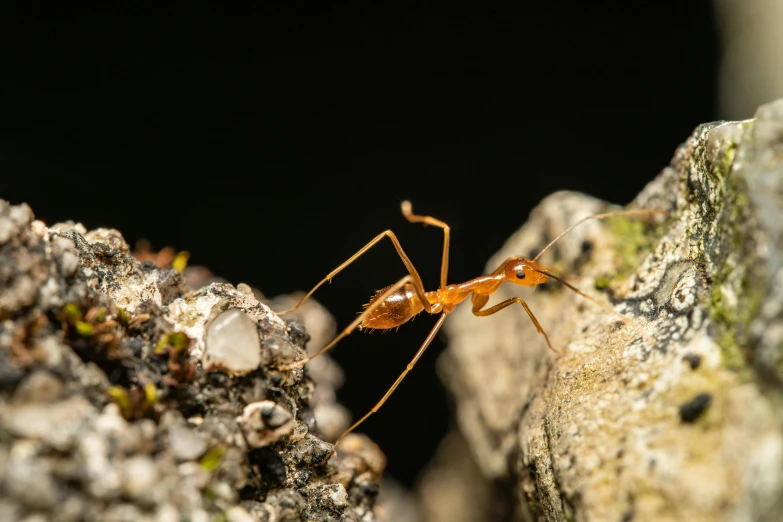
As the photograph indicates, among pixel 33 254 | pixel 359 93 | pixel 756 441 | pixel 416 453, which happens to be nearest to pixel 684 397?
pixel 756 441

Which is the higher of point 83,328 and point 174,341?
point 83,328

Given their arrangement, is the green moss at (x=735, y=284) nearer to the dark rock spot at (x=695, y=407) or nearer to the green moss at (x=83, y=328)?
the dark rock spot at (x=695, y=407)

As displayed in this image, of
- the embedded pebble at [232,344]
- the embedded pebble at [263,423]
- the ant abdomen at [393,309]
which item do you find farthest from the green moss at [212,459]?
the ant abdomen at [393,309]

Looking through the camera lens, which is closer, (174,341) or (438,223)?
(174,341)

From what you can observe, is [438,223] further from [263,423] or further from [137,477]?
[137,477]

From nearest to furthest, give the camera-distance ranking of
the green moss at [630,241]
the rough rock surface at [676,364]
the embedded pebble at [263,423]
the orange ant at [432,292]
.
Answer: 1. the rough rock surface at [676,364]
2. the embedded pebble at [263,423]
3. the green moss at [630,241]
4. the orange ant at [432,292]

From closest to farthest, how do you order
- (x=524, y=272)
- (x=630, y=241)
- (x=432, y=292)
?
(x=630, y=241) → (x=524, y=272) → (x=432, y=292)

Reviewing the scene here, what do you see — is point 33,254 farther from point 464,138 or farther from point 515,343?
point 464,138

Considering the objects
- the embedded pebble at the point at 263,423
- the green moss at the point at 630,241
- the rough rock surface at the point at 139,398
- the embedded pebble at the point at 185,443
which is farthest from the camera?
the green moss at the point at 630,241

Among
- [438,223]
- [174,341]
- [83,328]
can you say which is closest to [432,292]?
[438,223]
